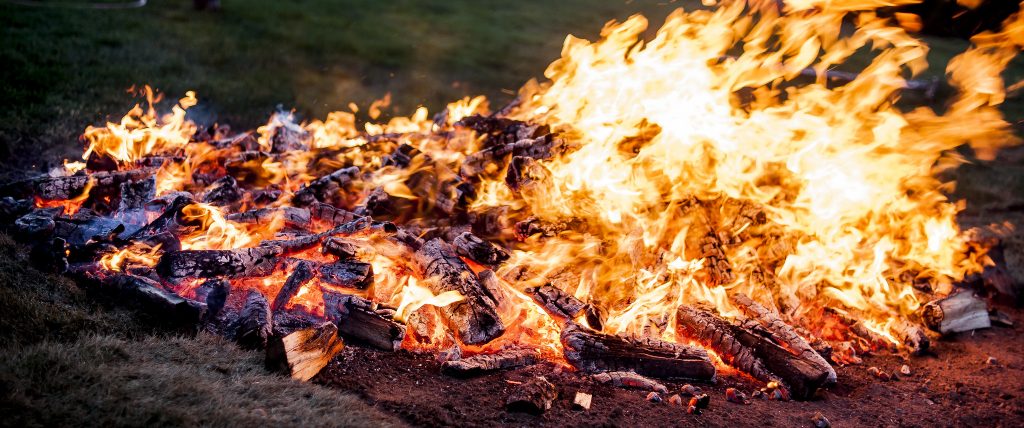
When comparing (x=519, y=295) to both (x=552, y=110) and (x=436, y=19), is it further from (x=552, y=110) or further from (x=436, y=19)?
(x=436, y=19)

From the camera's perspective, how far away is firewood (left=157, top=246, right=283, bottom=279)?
5.03 m

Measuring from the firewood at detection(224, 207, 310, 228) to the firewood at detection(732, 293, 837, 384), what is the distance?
4074mm

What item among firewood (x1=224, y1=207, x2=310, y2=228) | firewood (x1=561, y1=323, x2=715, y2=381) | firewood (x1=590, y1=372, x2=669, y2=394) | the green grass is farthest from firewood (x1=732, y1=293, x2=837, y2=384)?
the green grass

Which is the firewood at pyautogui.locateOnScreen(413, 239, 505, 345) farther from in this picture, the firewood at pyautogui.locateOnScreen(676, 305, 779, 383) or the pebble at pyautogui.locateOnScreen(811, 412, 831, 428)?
the pebble at pyautogui.locateOnScreen(811, 412, 831, 428)

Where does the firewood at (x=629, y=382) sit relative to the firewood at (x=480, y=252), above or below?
below

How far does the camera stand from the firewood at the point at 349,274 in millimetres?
5145

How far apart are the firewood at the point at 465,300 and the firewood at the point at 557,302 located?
36 cm

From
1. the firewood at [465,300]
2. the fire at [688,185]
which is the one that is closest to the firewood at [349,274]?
the fire at [688,185]

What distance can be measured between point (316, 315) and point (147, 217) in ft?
7.65

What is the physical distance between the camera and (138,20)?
13742mm

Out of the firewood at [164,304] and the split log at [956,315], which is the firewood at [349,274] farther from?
the split log at [956,315]

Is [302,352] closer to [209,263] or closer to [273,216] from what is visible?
[209,263]

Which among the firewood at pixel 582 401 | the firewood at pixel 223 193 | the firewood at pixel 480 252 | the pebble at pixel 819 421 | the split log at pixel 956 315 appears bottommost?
Result: the split log at pixel 956 315

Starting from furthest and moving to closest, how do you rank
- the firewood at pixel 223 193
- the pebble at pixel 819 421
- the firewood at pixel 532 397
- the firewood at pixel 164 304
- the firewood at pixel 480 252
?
the firewood at pixel 223 193 → the firewood at pixel 480 252 → the firewood at pixel 164 304 → the pebble at pixel 819 421 → the firewood at pixel 532 397
